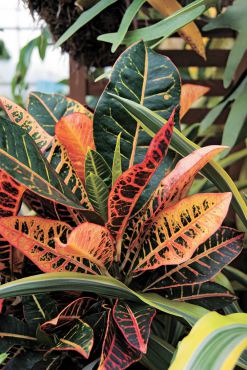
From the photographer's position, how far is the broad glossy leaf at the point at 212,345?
0.95 feet

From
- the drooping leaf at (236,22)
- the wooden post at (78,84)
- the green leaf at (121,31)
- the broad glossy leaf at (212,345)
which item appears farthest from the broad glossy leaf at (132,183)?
the wooden post at (78,84)

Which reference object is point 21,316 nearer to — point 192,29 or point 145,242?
point 145,242

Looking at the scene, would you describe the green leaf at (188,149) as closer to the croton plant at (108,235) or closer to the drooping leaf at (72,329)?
the croton plant at (108,235)

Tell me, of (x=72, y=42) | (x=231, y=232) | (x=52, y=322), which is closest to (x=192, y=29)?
(x=72, y=42)

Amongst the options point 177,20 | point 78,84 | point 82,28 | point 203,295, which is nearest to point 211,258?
point 203,295

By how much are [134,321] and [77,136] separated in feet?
0.56

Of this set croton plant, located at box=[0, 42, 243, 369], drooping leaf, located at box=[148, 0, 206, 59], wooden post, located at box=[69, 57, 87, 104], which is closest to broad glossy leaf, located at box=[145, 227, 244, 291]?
croton plant, located at box=[0, 42, 243, 369]

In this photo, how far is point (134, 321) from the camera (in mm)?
381

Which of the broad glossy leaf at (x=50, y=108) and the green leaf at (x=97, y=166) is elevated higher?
the broad glossy leaf at (x=50, y=108)

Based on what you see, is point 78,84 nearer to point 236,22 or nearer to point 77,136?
point 236,22

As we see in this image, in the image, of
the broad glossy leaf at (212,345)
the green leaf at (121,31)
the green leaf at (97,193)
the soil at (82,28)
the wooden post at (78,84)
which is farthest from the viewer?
the wooden post at (78,84)

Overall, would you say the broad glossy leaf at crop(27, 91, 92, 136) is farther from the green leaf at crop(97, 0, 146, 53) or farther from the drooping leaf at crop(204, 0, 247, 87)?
the drooping leaf at crop(204, 0, 247, 87)

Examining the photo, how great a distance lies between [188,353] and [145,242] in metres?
0.14

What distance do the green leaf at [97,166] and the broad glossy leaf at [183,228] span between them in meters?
0.07
